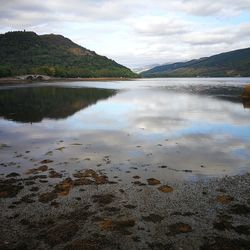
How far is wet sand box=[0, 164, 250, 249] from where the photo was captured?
12969 mm

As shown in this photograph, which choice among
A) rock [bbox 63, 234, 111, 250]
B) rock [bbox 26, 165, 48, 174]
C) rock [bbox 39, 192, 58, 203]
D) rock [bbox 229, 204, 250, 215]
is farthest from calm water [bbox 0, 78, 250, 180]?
rock [bbox 63, 234, 111, 250]

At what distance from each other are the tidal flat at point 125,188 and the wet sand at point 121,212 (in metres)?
0.04

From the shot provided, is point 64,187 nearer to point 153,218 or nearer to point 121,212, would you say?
point 121,212

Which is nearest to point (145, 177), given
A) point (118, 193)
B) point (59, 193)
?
point (118, 193)

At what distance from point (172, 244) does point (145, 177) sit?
792 centimetres

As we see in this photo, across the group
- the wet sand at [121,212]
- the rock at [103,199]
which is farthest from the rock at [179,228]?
the rock at [103,199]

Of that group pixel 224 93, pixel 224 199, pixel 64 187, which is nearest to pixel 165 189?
pixel 224 199

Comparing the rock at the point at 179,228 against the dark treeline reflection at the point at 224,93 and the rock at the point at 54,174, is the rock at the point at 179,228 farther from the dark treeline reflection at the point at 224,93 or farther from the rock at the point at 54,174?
the dark treeline reflection at the point at 224,93

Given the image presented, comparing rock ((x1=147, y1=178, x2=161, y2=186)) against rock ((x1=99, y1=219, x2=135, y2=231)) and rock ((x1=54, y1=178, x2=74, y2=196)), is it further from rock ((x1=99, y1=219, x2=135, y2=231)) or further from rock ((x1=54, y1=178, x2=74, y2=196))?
rock ((x1=99, y1=219, x2=135, y2=231))

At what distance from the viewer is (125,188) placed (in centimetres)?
1859

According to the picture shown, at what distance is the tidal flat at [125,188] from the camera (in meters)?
13.3

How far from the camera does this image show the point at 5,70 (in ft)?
544

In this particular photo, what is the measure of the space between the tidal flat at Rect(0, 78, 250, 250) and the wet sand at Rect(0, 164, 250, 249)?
4 cm

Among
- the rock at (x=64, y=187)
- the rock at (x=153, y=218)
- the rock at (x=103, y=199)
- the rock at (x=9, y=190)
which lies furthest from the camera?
the rock at (x=64, y=187)
